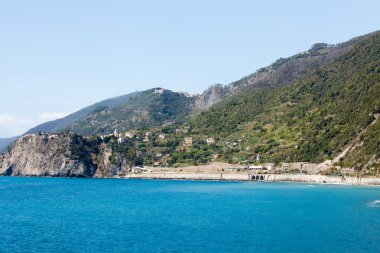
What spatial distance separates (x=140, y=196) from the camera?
361 ft

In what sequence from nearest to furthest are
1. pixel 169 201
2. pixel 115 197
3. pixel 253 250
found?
1. pixel 253 250
2. pixel 169 201
3. pixel 115 197

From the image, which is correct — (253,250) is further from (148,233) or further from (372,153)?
(372,153)

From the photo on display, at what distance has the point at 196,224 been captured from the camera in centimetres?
6688

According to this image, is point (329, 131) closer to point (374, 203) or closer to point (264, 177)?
point (264, 177)

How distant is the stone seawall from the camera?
127 metres

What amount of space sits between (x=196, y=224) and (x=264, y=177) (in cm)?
9417

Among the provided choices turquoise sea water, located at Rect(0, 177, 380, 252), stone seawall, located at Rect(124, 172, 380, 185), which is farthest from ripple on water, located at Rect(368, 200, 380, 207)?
stone seawall, located at Rect(124, 172, 380, 185)

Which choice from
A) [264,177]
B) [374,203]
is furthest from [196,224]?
[264,177]

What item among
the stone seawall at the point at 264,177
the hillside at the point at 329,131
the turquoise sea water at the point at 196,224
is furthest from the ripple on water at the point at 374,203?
the hillside at the point at 329,131

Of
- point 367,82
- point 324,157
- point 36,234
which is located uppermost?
point 367,82

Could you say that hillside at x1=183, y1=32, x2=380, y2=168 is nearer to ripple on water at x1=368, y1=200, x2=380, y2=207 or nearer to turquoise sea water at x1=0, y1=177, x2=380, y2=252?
ripple on water at x1=368, y1=200, x2=380, y2=207

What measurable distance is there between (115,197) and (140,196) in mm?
5046

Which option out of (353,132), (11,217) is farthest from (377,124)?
(11,217)

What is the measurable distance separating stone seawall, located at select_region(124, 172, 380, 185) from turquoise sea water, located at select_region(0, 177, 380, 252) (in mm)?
23248
